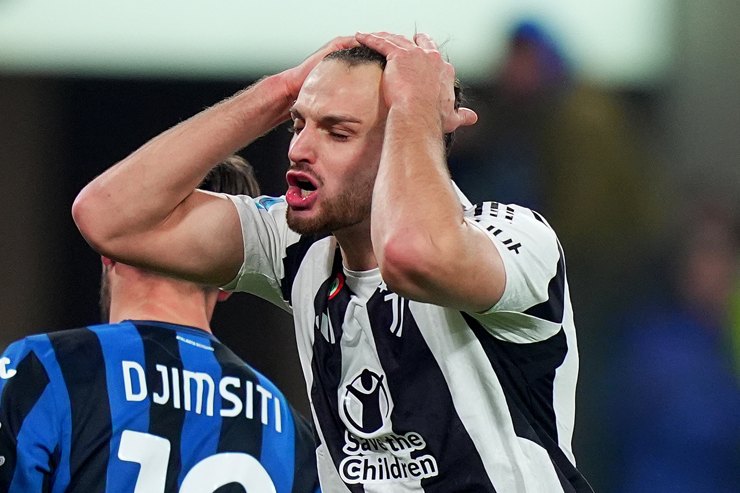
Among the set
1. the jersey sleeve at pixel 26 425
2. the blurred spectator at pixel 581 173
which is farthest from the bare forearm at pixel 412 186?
the blurred spectator at pixel 581 173

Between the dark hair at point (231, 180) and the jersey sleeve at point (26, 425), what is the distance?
0.59 meters

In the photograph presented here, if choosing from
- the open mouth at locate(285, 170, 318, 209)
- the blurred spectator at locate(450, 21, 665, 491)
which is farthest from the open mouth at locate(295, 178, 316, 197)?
the blurred spectator at locate(450, 21, 665, 491)

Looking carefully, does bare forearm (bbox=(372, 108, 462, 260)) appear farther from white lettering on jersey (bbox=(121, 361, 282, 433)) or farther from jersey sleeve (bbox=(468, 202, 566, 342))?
white lettering on jersey (bbox=(121, 361, 282, 433))

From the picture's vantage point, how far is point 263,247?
2.59m

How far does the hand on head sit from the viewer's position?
227 cm

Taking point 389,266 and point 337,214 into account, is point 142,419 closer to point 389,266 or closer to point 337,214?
point 337,214

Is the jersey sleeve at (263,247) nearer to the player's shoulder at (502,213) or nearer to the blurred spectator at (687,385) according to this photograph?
the player's shoulder at (502,213)

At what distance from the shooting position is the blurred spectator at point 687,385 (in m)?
5.18

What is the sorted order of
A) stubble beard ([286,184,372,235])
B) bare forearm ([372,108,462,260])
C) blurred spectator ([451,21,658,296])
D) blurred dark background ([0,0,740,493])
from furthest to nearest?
blurred spectator ([451,21,658,296]) < blurred dark background ([0,0,740,493]) < stubble beard ([286,184,372,235]) < bare forearm ([372,108,462,260])

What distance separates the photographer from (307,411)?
231 inches

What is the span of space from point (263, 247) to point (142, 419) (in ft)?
1.65

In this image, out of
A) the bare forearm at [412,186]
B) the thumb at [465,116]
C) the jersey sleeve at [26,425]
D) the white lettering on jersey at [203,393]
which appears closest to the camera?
the bare forearm at [412,186]

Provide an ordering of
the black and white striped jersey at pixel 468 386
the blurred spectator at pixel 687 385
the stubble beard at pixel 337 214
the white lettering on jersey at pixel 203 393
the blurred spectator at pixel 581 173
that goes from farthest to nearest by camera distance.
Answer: the blurred spectator at pixel 581 173 < the blurred spectator at pixel 687 385 < the white lettering on jersey at pixel 203 393 < the stubble beard at pixel 337 214 < the black and white striped jersey at pixel 468 386

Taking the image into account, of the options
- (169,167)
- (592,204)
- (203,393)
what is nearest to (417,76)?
(169,167)
